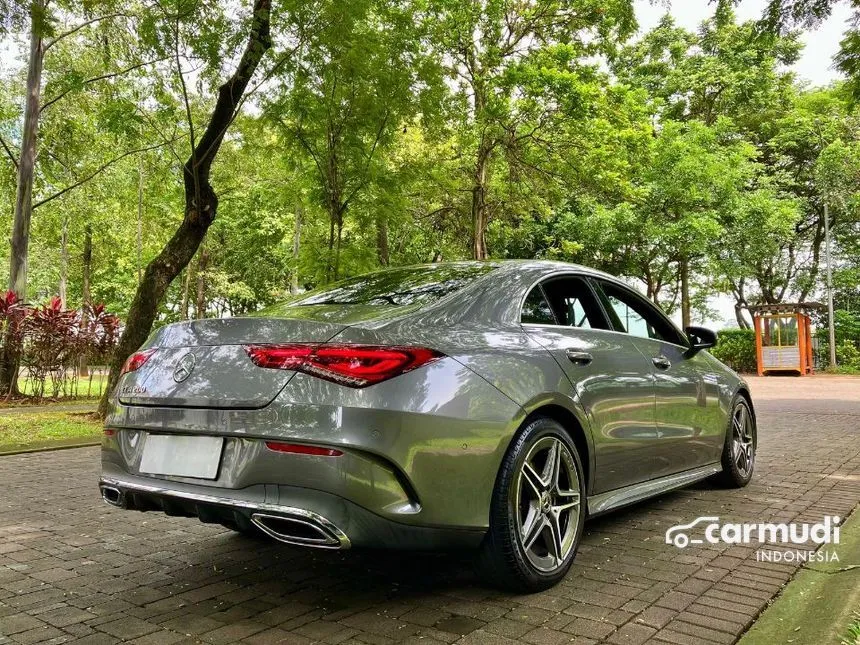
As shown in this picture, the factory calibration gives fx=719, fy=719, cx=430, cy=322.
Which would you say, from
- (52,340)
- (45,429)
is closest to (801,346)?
(52,340)

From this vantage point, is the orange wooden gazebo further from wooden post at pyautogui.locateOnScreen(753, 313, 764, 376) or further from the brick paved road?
A: the brick paved road

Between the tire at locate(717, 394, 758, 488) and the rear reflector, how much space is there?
350 centimetres

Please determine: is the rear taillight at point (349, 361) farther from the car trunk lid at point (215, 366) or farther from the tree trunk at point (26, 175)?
the tree trunk at point (26, 175)

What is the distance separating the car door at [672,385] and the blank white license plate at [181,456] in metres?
2.41

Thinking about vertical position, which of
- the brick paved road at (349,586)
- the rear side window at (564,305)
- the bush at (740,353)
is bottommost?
the brick paved road at (349,586)

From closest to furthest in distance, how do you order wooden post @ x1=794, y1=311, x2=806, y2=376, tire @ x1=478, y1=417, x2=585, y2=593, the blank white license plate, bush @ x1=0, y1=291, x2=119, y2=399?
the blank white license plate, tire @ x1=478, y1=417, x2=585, y2=593, bush @ x1=0, y1=291, x2=119, y2=399, wooden post @ x1=794, y1=311, x2=806, y2=376

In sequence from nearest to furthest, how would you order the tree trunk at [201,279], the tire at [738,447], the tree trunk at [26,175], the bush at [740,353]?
the tire at [738,447]
the tree trunk at [26,175]
the bush at [740,353]
the tree trunk at [201,279]

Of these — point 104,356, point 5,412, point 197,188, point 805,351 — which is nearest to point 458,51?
point 197,188

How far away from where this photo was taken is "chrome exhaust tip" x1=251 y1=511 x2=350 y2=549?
2.59 meters

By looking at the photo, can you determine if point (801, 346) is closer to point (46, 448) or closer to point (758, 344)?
point (758, 344)

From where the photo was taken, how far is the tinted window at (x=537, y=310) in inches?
139

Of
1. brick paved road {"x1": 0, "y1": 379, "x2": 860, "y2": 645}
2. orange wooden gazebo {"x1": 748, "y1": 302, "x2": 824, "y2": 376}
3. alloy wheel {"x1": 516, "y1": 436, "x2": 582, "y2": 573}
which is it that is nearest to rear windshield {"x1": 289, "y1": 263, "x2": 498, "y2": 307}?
alloy wheel {"x1": 516, "y1": 436, "x2": 582, "y2": 573}

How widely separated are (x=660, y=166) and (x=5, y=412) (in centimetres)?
2066

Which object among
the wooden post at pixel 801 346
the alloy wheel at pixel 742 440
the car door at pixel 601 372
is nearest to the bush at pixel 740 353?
the wooden post at pixel 801 346
